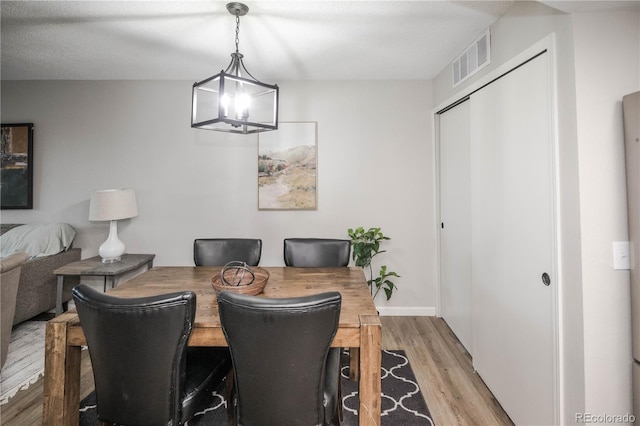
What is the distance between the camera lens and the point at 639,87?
1338 mm

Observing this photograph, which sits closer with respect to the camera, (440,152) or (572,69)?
(572,69)

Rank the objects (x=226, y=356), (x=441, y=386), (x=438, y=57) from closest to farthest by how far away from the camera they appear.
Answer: (x=226, y=356), (x=441, y=386), (x=438, y=57)

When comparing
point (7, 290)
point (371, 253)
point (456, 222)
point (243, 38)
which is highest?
point (243, 38)

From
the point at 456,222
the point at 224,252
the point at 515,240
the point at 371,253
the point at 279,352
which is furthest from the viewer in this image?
the point at 371,253

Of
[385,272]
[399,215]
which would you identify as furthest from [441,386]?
[399,215]

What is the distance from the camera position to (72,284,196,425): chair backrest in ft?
3.71

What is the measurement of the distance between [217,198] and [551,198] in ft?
9.66

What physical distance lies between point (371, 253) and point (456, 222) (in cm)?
90

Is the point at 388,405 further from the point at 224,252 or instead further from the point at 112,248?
the point at 112,248

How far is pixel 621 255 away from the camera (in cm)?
133

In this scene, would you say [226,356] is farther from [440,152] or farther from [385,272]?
[440,152]

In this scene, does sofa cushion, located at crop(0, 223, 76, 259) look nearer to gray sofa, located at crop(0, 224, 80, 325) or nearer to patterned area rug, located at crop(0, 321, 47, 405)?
gray sofa, located at crop(0, 224, 80, 325)

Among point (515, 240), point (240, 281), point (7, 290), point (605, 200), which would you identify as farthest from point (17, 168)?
point (605, 200)

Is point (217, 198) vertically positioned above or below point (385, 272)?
above
